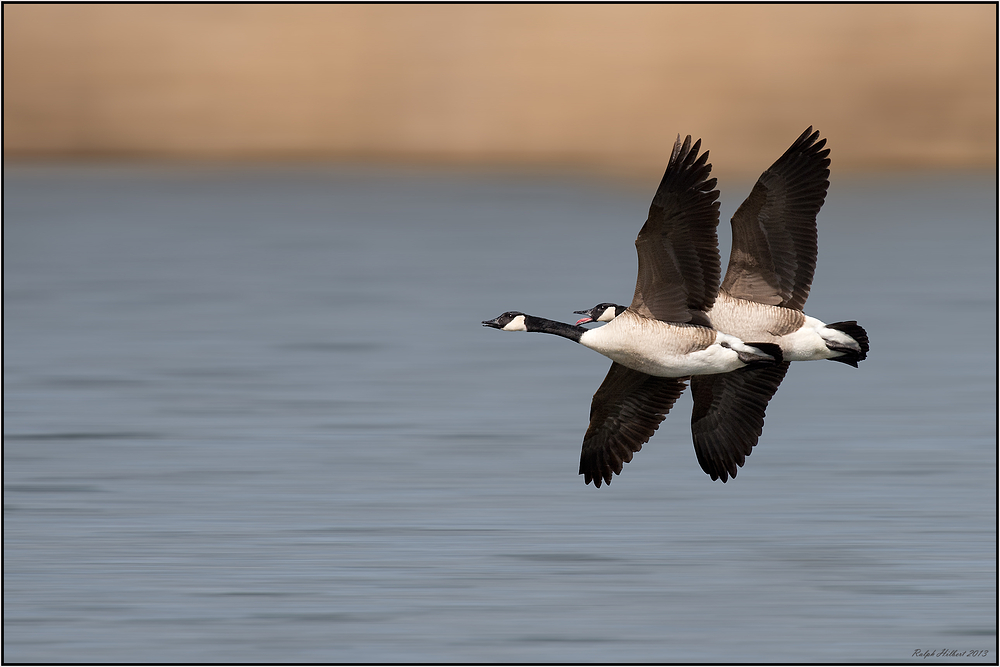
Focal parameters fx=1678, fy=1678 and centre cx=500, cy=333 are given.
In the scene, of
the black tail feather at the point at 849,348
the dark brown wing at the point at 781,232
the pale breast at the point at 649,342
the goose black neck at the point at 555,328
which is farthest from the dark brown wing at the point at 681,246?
the black tail feather at the point at 849,348

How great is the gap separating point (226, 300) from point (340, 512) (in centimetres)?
1145

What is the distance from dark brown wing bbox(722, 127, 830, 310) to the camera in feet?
39.2

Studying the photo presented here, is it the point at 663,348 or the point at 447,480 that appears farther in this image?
the point at 447,480

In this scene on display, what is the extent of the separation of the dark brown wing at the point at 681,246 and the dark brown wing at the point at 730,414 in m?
1.26

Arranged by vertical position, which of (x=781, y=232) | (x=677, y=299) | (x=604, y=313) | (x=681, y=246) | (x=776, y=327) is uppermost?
(x=781, y=232)

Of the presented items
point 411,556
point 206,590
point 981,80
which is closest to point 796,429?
point 411,556

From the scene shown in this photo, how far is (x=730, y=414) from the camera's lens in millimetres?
12266

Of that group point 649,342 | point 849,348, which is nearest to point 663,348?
point 649,342

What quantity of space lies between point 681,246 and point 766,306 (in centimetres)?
139

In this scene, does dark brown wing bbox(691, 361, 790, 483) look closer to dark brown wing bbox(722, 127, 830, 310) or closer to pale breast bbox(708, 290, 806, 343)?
pale breast bbox(708, 290, 806, 343)

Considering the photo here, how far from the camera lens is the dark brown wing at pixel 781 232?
39.2 feet

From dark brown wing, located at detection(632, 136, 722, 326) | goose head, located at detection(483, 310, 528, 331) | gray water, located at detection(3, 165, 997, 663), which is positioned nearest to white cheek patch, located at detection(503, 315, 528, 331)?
goose head, located at detection(483, 310, 528, 331)

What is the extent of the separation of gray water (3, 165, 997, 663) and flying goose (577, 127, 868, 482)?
42.2 inches

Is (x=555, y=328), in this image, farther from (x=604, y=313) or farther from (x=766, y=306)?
(x=766, y=306)
